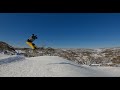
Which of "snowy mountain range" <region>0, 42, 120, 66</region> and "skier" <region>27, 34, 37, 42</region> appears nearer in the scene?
"skier" <region>27, 34, 37, 42</region>

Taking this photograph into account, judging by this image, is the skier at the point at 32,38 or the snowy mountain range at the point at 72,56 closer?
the skier at the point at 32,38

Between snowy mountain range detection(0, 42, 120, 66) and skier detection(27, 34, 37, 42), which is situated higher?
skier detection(27, 34, 37, 42)

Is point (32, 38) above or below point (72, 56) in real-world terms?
above

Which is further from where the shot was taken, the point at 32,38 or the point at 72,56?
the point at 72,56

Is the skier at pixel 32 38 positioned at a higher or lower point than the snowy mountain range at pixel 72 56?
higher
